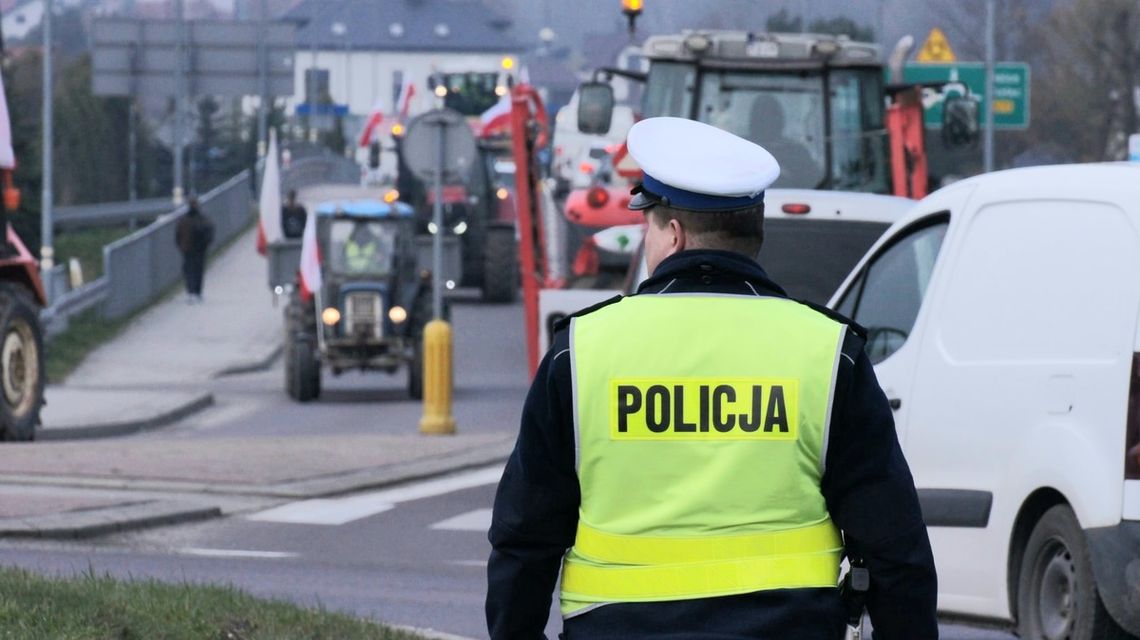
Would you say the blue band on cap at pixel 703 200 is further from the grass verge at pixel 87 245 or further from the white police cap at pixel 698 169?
the grass verge at pixel 87 245

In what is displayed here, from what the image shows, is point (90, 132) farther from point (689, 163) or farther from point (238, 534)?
point (689, 163)

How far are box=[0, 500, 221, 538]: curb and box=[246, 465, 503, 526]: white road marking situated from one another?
15.1 inches

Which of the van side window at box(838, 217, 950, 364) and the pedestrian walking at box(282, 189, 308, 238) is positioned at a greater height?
the van side window at box(838, 217, 950, 364)

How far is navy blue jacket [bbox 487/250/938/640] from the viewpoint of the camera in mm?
3430

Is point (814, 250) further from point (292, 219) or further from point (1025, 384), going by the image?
point (292, 219)

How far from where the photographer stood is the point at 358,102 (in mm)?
178875

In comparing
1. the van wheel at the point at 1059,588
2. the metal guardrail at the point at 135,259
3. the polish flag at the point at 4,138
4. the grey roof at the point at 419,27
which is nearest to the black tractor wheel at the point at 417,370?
the metal guardrail at the point at 135,259

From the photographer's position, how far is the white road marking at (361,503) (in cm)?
1202

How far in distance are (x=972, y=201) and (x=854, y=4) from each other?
1802 inches

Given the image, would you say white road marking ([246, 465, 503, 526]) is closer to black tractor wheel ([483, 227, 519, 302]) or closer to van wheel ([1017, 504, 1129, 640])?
van wheel ([1017, 504, 1129, 640])

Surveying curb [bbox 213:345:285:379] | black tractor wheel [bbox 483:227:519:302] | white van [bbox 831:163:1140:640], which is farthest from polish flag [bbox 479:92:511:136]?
white van [bbox 831:163:1140:640]

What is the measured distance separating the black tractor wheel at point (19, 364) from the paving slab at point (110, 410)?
1.74m

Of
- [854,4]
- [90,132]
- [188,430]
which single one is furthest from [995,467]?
[90,132]

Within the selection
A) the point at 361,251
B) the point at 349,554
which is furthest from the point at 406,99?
the point at 349,554
